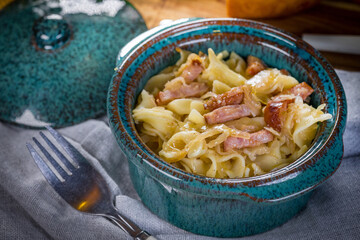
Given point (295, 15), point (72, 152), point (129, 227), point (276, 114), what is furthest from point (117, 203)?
point (295, 15)

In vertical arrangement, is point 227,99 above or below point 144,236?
above

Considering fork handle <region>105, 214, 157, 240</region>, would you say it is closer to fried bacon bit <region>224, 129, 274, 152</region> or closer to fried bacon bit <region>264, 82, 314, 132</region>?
fried bacon bit <region>224, 129, 274, 152</region>

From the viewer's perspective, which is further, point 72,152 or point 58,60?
point 58,60

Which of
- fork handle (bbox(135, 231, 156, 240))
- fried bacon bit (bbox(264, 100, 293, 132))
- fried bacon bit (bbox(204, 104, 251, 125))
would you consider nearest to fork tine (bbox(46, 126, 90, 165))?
fork handle (bbox(135, 231, 156, 240))

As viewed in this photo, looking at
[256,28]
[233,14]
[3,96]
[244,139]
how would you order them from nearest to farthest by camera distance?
[244,139]
[256,28]
[3,96]
[233,14]

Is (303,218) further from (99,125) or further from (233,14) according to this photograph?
(233,14)

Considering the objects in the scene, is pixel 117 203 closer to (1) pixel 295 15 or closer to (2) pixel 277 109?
(2) pixel 277 109

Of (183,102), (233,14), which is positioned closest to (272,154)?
(183,102)
